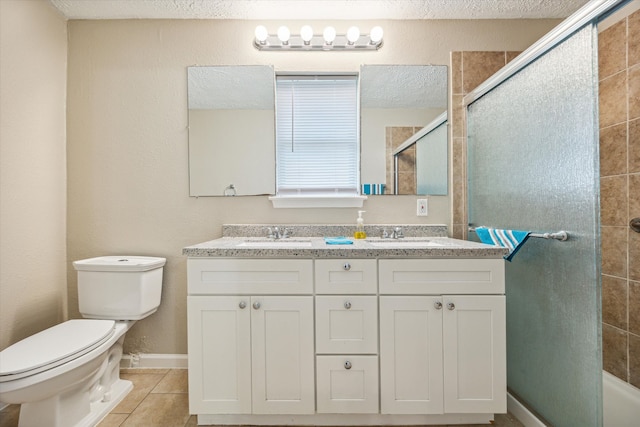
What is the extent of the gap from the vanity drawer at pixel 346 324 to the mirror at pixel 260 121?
2.60 ft

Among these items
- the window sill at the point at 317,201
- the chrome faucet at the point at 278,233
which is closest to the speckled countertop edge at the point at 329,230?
the chrome faucet at the point at 278,233

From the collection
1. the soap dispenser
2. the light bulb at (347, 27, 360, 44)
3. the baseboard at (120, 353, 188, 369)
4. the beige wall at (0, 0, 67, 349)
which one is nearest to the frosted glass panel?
the soap dispenser

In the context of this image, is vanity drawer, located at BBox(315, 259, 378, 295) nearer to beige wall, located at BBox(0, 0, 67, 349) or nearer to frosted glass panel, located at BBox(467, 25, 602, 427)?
frosted glass panel, located at BBox(467, 25, 602, 427)

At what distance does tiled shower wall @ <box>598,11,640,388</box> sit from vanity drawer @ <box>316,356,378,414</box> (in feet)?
4.35

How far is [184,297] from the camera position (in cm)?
191

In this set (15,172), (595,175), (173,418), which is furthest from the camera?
(15,172)

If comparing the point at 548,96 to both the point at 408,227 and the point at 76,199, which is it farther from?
the point at 76,199

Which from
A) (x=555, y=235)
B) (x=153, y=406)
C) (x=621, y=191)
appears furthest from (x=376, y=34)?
(x=153, y=406)

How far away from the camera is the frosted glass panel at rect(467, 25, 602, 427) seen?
3.52 ft

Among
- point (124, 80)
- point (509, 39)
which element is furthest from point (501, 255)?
point (124, 80)

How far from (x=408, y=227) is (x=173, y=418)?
1588mm

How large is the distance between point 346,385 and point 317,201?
0.99m

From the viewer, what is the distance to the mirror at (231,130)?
188 centimetres

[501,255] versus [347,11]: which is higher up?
[347,11]
